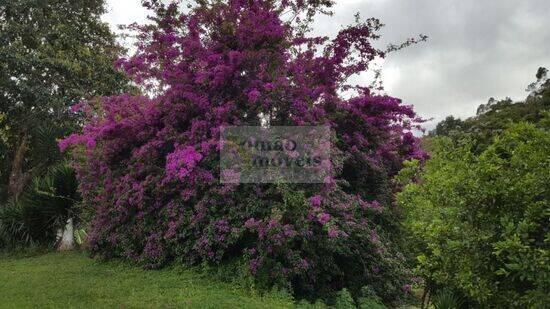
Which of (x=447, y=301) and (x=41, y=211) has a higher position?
(x=41, y=211)

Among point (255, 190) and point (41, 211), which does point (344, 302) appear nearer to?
point (255, 190)

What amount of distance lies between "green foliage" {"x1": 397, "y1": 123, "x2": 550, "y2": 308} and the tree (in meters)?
12.4

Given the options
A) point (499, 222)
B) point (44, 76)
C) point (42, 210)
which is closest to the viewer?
point (499, 222)

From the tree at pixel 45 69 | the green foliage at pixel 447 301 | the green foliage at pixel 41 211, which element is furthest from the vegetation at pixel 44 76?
the green foliage at pixel 447 301

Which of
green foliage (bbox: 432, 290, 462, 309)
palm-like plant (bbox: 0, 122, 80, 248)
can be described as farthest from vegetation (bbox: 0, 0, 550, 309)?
palm-like plant (bbox: 0, 122, 80, 248)

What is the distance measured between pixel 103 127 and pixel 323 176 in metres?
3.67

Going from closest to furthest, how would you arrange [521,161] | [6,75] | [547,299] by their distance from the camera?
[547,299]
[521,161]
[6,75]

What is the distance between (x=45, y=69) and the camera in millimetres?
15758

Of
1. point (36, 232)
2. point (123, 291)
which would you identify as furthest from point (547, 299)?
point (36, 232)

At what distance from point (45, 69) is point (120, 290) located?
1136 cm

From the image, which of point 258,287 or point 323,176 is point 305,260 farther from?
point 323,176

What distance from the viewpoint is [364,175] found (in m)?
8.98

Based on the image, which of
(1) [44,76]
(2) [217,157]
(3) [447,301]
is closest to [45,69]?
(1) [44,76]

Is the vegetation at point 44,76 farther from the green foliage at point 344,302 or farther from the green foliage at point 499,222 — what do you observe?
the green foliage at point 499,222
